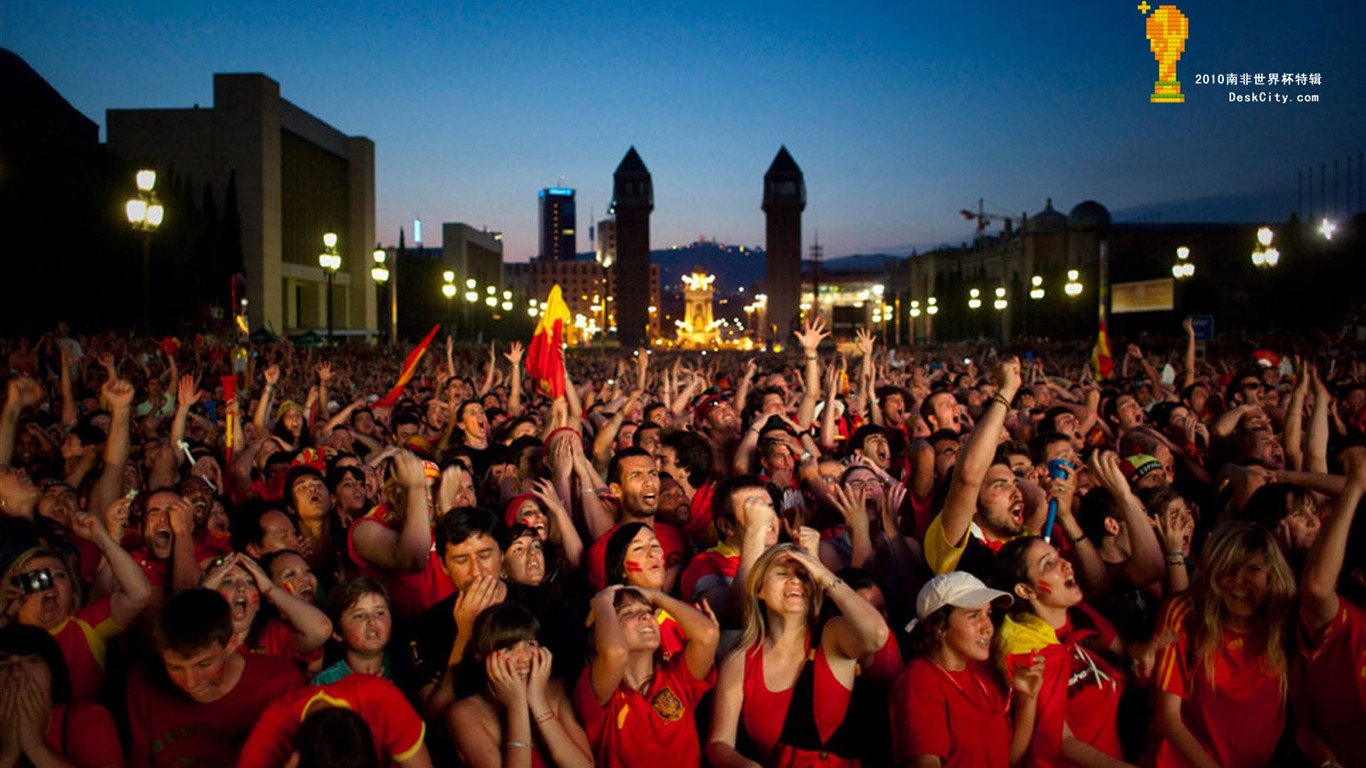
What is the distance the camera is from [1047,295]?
223 ft

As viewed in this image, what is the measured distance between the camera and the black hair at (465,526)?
171 inches

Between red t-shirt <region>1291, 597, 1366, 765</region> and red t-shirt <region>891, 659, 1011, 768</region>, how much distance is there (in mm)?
1155

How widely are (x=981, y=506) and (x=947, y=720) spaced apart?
1625mm

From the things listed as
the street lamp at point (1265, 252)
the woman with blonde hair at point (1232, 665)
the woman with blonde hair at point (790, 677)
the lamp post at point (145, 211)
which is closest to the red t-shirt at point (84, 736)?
the woman with blonde hair at point (790, 677)

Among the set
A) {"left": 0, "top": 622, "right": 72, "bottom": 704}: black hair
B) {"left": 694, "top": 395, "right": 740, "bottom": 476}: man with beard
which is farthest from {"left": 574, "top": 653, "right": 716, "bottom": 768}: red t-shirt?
{"left": 694, "top": 395, "right": 740, "bottom": 476}: man with beard

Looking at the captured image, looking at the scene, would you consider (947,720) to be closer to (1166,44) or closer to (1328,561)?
(1328,561)

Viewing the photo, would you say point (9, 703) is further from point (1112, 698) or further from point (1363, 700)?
point (1363, 700)

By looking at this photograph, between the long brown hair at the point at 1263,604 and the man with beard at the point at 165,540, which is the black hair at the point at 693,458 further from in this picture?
the long brown hair at the point at 1263,604

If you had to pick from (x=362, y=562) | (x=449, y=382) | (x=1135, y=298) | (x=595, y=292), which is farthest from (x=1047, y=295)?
(x=595, y=292)

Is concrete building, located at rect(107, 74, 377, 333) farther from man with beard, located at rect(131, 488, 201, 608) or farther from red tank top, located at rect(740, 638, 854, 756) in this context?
red tank top, located at rect(740, 638, 854, 756)

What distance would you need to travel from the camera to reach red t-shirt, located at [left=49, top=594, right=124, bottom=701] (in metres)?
3.99

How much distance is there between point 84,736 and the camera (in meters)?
3.41

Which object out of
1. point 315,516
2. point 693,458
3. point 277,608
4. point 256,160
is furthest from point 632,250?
point 277,608

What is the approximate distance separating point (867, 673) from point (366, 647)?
192 centimetres
